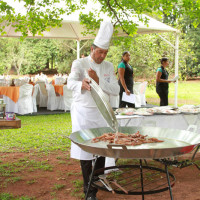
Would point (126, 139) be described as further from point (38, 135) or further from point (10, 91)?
point (10, 91)

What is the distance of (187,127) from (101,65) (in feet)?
6.90

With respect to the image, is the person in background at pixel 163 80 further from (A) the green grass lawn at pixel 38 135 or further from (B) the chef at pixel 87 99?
(B) the chef at pixel 87 99

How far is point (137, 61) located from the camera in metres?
13.5

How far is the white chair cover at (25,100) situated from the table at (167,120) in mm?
4714

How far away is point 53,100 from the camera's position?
30.1ft

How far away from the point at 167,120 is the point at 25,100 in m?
4.94

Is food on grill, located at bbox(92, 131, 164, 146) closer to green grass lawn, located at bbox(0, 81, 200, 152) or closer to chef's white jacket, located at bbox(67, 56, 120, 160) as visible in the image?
chef's white jacket, located at bbox(67, 56, 120, 160)

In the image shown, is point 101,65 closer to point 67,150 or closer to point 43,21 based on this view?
point 67,150

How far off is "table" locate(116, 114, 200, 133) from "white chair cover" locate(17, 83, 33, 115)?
15.5 feet

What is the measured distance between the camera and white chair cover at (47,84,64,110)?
907 centimetres

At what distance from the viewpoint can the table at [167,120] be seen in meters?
3.93

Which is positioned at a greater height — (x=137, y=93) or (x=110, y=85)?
(x=110, y=85)

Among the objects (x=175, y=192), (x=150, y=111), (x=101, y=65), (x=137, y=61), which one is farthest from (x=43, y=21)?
(x=137, y=61)

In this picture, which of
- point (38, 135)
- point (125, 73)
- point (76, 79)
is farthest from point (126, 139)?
point (38, 135)
